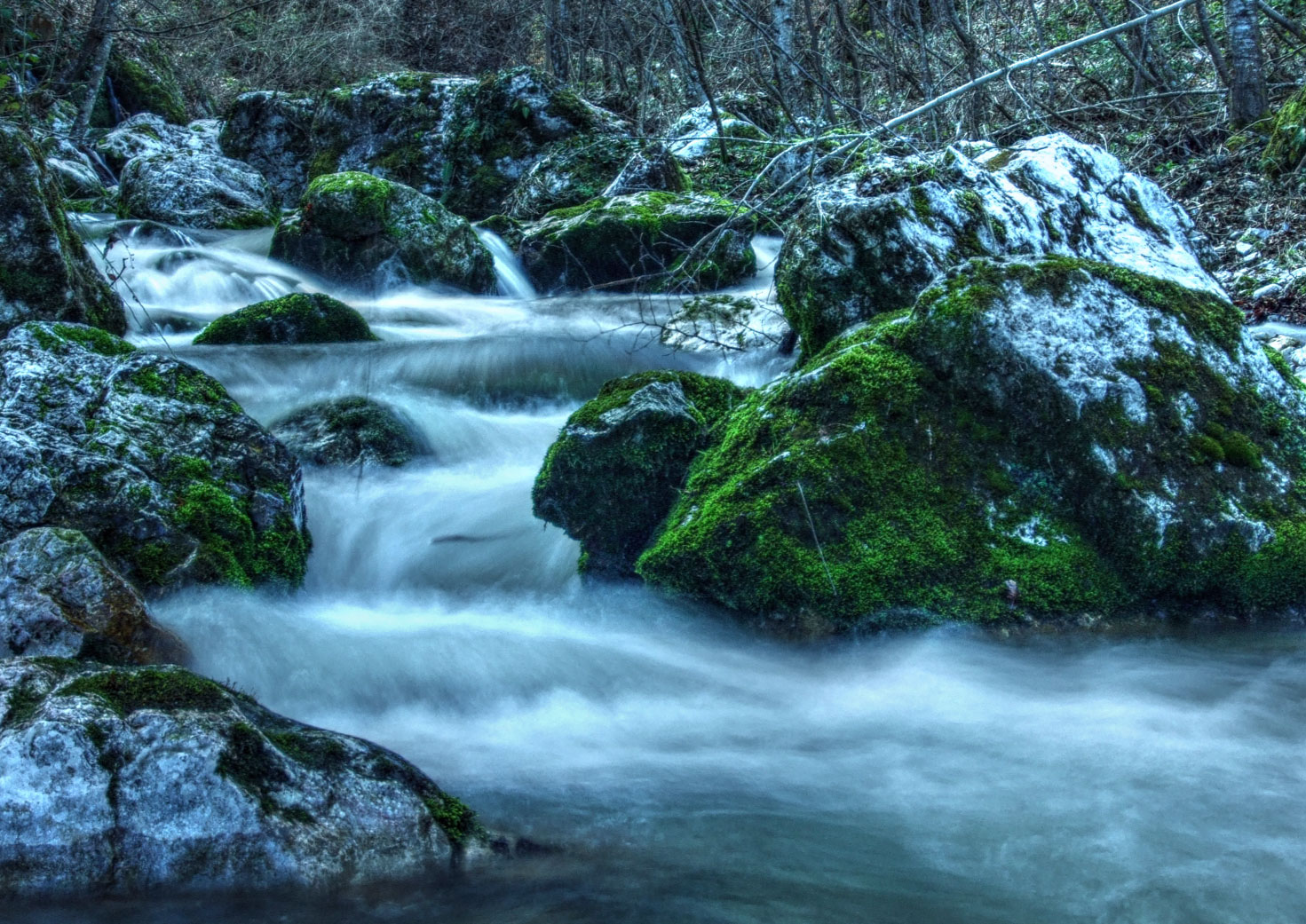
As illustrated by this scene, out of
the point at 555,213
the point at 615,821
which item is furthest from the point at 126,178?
the point at 615,821

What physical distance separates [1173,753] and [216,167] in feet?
43.3

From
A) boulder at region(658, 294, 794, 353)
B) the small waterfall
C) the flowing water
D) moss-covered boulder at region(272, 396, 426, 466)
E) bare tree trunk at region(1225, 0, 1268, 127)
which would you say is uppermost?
bare tree trunk at region(1225, 0, 1268, 127)

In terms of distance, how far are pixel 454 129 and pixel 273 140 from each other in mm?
3253

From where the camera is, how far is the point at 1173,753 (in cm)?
352

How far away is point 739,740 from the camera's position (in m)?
3.80

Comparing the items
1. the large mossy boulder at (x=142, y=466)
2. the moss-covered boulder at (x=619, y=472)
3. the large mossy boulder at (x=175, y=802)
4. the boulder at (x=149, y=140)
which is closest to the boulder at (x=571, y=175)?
the boulder at (x=149, y=140)

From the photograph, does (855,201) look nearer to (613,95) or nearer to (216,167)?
(216,167)

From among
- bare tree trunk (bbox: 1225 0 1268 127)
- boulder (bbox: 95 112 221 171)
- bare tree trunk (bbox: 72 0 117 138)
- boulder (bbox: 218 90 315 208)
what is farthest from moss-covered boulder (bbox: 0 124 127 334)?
bare tree trunk (bbox: 1225 0 1268 127)

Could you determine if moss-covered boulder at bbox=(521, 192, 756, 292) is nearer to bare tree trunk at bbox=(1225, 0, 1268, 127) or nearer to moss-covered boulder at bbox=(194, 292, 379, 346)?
moss-covered boulder at bbox=(194, 292, 379, 346)

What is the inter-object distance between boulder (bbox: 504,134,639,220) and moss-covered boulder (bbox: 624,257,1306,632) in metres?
8.45

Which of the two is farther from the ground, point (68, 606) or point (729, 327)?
point (729, 327)

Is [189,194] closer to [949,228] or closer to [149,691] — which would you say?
[949,228]

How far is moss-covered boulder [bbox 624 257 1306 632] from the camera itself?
168 inches

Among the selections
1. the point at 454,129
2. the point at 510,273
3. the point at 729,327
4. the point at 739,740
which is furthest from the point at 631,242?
the point at 739,740
